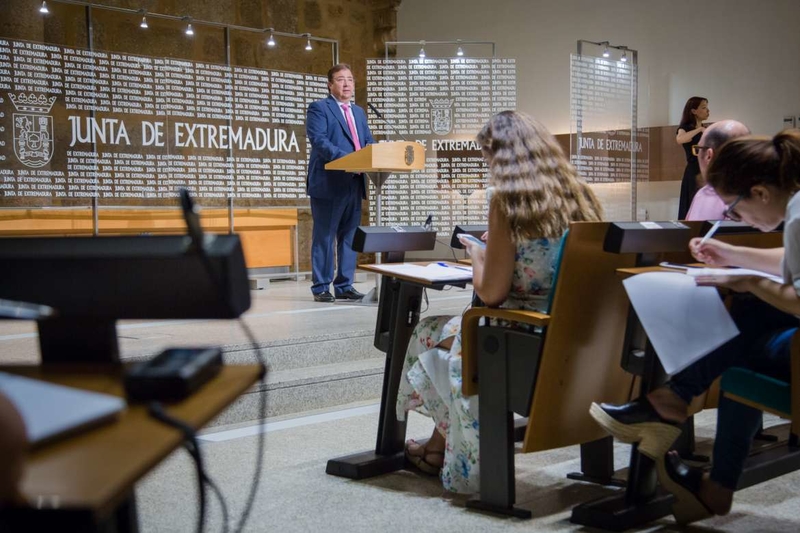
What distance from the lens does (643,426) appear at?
2.39 meters

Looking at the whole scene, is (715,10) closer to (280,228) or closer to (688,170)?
(688,170)

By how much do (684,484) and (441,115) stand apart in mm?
5358

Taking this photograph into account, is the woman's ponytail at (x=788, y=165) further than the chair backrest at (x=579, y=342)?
No

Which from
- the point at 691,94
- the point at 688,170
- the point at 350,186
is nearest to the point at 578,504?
the point at 350,186

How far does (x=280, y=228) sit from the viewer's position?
7988 mm

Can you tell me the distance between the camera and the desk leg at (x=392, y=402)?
10.2ft

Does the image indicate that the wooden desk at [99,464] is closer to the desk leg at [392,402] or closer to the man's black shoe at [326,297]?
the desk leg at [392,402]

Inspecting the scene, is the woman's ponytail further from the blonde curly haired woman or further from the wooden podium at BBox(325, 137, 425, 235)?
the wooden podium at BBox(325, 137, 425, 235)

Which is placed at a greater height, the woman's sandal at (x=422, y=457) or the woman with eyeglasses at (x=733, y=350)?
the woman with eyeglasses at (x=733, y=350)

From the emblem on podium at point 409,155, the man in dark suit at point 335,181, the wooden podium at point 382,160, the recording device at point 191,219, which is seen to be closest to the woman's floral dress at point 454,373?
the recording device at point 191,219

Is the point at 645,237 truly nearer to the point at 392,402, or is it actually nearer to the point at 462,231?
the point at 462,231

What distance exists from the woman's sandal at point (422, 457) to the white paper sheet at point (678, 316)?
3.43ft

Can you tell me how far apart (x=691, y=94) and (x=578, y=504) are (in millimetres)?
6579

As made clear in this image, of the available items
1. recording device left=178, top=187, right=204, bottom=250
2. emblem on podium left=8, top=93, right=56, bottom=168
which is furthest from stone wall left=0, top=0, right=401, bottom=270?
recording device left=178, top=187, right=204, bottom=250
